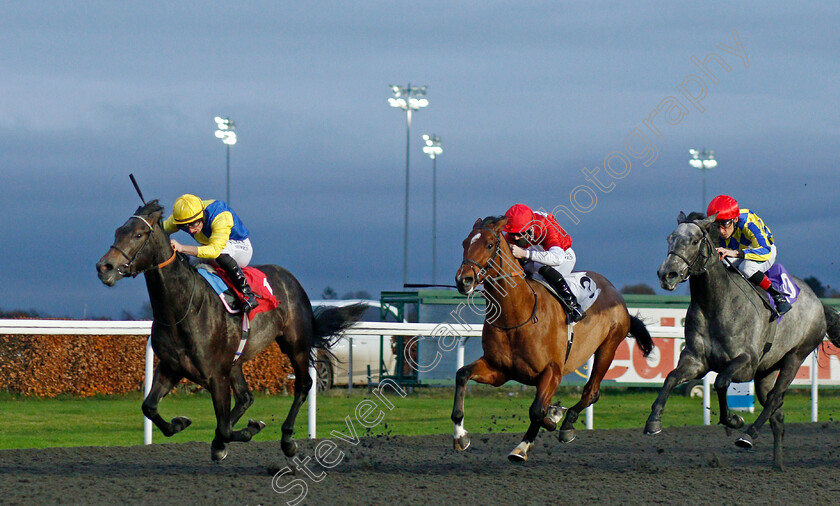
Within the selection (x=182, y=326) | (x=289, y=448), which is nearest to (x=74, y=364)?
(x=289, y=448)

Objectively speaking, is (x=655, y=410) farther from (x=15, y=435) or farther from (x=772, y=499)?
(x=15, y=435)

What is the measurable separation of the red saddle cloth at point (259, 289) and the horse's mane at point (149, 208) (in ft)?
2.27

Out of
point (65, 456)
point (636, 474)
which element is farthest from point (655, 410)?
point (65, 456)

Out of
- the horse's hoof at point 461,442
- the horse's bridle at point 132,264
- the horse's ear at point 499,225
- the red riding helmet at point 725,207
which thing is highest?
the red riding helmet at point 725,207

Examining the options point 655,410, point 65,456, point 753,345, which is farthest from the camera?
point 65,456

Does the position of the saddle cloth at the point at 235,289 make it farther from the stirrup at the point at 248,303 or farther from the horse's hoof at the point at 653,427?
the horse's hoof at the point at 653,427

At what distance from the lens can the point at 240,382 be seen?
5.92 meters

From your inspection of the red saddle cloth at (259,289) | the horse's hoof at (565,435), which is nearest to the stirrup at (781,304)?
the horse's hoof at (565,435)

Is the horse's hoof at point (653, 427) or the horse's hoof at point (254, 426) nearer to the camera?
the horse's hoof at point (653, 427)

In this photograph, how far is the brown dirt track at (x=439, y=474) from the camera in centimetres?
480

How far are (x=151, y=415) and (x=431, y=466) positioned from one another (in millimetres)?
1829

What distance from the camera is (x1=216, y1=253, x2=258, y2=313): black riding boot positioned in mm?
5444

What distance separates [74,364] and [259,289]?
6294 millimetres

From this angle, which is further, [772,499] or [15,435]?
[15,435]
